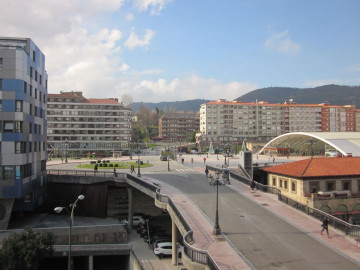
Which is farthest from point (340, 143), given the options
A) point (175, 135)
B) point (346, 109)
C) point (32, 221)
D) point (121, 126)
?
point (175, 135)

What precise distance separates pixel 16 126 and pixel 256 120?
9986 centimetres

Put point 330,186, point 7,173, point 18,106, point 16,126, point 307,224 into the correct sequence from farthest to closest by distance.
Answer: point 330,186, point 18,106, point 16,126, point 7,173, point 307,224

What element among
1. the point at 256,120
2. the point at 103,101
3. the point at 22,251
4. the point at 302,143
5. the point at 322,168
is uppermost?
the point at 103,101

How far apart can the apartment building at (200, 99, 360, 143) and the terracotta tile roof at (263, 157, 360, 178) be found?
3188 inches

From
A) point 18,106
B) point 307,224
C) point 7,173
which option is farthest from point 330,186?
point 18,106

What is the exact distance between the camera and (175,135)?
15650cm

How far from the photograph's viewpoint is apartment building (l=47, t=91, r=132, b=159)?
88.5 m

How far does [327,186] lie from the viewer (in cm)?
3366

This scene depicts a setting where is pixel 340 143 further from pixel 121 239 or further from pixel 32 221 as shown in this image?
pixel 32 221

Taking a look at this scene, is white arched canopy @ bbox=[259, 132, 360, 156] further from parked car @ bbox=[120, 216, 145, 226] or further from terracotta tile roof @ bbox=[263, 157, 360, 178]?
→ parked car @ bbox=[120, 216, 145, 226]

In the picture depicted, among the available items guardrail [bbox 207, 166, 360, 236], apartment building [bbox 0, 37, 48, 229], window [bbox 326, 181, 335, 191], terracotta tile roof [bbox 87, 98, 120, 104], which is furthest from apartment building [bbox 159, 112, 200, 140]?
guardrail [bbox 207, 166, 360, 236]

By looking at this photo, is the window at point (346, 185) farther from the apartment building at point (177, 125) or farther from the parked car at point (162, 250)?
the apartment building at point (177, 125)

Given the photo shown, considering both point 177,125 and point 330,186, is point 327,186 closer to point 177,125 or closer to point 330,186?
point 330,186

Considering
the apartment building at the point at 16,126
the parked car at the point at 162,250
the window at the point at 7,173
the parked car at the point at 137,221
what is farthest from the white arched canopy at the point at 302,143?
the window at the point at 7,173
